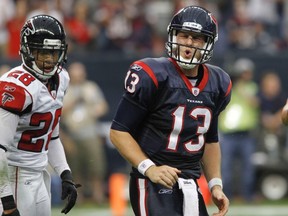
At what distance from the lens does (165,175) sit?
487 centimetres

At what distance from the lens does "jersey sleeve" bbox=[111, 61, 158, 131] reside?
494 cm

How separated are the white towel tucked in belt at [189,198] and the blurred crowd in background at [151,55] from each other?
4983mm

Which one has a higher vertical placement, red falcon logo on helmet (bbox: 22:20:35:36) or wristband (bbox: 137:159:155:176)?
red falcon logo on helmet (bbox: 22:20:35:36)

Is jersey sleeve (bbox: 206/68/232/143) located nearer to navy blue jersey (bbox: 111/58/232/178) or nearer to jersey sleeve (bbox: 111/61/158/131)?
navy blue jersey (bbox: 111/58/232/178)

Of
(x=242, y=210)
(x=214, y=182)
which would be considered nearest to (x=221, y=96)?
(x=214, y=182)

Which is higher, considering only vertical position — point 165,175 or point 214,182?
point 165,175

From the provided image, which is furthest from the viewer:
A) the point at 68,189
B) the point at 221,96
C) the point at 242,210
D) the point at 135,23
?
the point at 135,23

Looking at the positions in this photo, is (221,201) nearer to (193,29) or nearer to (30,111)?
(193,29)

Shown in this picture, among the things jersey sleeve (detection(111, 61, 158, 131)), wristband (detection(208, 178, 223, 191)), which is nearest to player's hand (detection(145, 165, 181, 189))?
jersey sleeve (detection(111, 61, 158, 131))

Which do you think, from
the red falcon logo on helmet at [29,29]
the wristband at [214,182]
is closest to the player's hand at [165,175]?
the wristband at [214,182]

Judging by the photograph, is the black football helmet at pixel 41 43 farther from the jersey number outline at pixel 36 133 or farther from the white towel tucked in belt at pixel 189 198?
the white towel tucked in belt at pixel 189 198

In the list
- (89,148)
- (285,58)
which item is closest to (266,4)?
(285,58)

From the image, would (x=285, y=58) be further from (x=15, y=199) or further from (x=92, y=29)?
(x=15, y=199)

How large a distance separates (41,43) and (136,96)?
0.66 metres
